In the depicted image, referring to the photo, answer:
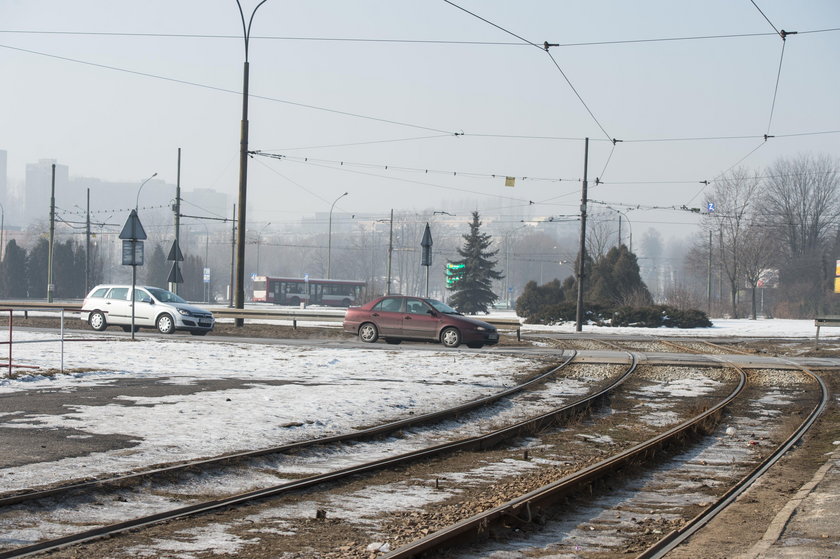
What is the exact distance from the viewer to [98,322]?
3098cm

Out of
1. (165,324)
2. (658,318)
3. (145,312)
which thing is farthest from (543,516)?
(658,318)

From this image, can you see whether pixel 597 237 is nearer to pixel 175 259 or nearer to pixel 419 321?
pixel 175 259

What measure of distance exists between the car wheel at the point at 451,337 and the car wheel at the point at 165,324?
886 cm

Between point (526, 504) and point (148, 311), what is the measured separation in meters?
25.0

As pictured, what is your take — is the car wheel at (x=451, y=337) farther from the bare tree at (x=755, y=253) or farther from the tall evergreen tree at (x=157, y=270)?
the tall evergreen tree at (x=157, y=270)

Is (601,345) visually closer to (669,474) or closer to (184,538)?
(669,474)

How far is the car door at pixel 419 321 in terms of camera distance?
2680 cm

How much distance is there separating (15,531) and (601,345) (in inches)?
992

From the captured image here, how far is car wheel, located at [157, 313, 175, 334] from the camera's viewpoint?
29.5m

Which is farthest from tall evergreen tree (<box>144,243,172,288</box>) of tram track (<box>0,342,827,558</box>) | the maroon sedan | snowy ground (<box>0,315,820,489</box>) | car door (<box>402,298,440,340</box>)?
tram track (<box>0,342,827,558</box>)

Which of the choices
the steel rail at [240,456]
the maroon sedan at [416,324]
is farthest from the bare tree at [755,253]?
the steel rail at [240,456]

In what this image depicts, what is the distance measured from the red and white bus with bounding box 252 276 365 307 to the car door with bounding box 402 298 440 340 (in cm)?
5638

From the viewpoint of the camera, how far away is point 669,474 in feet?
30.6

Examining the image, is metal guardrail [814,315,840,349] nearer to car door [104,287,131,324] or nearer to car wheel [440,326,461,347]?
car wheel [440,326,461,347]
